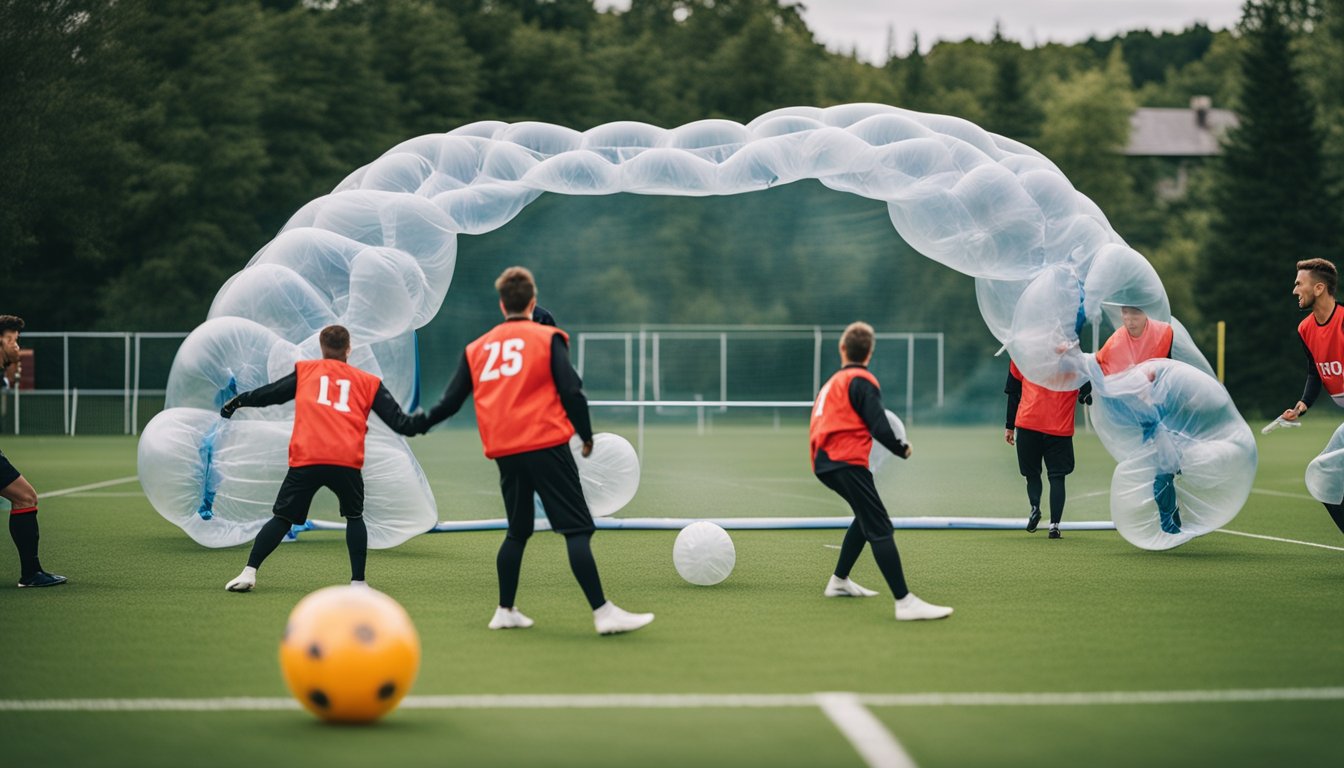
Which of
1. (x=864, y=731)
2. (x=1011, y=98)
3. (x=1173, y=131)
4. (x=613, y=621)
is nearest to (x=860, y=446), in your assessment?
(x=613, y=621)

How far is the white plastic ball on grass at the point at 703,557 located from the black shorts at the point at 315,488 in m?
2.06

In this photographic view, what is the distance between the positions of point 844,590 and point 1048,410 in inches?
151

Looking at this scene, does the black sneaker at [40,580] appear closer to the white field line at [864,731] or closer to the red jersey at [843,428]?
the red jersey at [843,428]

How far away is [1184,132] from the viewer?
9306cm

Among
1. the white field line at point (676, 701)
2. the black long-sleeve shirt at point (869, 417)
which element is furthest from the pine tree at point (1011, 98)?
the white field line at point (676, 701)

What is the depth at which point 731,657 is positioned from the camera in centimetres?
683

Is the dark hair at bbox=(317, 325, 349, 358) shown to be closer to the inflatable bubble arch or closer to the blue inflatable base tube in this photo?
the inflatable bubble arch

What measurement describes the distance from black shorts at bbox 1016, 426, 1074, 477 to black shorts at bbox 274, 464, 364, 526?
18.8 ft

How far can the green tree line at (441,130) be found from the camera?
30188 millimetres

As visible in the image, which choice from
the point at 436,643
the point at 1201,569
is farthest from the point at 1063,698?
the point at 1201,569

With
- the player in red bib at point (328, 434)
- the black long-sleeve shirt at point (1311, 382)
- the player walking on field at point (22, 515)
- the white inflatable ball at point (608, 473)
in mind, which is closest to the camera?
the player in red bib at point (328, 434)

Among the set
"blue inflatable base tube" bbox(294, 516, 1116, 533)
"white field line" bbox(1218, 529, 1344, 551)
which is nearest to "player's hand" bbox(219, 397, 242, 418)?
"blue inflatable base tube" bbox(294, 516, 1116, 533)

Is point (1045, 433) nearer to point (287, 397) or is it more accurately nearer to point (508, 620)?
point (508, 620)

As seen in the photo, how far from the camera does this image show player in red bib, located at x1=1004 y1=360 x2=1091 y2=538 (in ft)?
39.0
